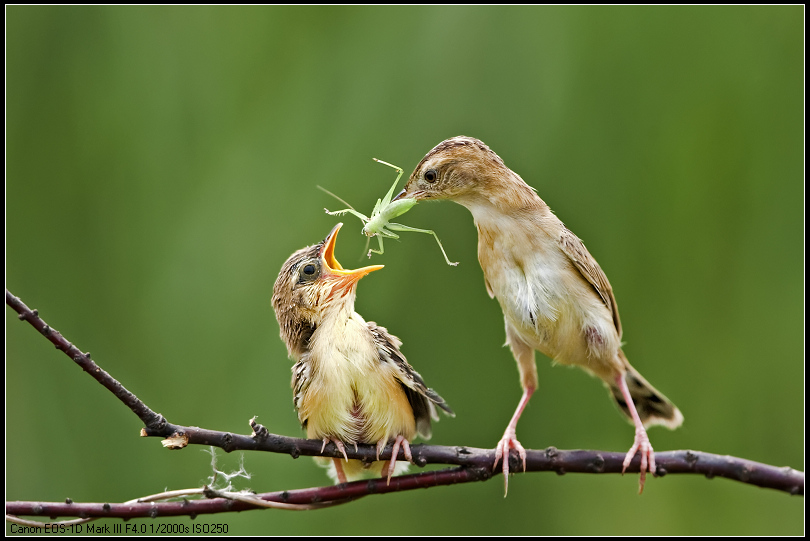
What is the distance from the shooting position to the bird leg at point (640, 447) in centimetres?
232

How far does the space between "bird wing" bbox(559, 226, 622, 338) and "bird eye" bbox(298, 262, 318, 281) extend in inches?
35.0

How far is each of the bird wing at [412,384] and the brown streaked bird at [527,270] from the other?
0.28 meters

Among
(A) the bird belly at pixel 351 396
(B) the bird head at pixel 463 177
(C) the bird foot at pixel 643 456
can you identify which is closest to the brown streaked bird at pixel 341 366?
(A) the bird belly at pixel 351 396

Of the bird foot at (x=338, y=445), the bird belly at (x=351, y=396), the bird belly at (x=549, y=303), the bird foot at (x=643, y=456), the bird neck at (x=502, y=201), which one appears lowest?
the bird foot at (x=643, y=456)

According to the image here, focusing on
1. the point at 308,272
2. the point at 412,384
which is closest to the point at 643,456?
the point at 412,384

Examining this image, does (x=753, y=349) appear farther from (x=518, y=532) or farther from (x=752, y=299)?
(x=518, y=532)

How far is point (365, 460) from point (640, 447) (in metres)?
1.06

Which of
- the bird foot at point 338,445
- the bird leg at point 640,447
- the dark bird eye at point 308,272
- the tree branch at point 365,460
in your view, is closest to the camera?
the tree branch at point 365,460

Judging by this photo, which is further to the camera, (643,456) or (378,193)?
(378,193)

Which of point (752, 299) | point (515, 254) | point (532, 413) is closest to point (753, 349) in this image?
point (752, 299)

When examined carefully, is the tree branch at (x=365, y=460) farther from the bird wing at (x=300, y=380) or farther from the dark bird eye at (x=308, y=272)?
the dark bird eye at (x=308, y=272)

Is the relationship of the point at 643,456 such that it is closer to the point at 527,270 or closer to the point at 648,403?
the point at 527,270

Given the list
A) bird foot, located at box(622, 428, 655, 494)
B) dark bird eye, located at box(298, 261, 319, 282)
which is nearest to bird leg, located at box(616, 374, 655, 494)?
bird foot, located at box(622, 428, 655, 494)

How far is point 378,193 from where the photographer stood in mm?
3750
